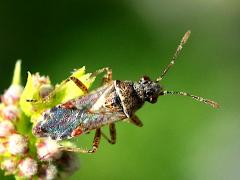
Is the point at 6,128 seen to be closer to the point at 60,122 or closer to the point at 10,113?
the point at 10,113

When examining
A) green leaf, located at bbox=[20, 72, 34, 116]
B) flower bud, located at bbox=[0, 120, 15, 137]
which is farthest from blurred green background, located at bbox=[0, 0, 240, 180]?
flower bud, located at bbox=[0, 120, 15, 137]

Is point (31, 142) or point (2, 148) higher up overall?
point (31, 142)

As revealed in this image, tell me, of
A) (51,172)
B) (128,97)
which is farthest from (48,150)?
Result: (128,97)

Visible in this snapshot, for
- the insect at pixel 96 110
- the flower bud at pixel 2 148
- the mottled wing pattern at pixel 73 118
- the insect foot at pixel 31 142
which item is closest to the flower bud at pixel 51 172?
the insect foot at pixel 31 142

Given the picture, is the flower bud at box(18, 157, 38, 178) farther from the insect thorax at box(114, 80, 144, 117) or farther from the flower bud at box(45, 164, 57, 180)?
the insect thorax at box(114, 80, 144, 117)

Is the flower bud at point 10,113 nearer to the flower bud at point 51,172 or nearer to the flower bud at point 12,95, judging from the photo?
the flower bud at point 12,95

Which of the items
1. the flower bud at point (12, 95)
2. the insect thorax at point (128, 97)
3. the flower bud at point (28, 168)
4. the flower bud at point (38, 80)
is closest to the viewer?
the flower bud at point (28, 168)
